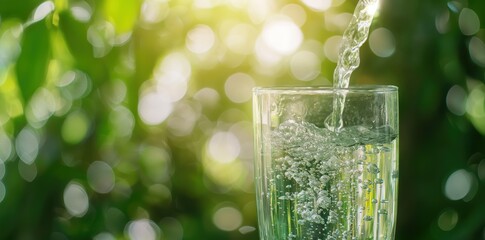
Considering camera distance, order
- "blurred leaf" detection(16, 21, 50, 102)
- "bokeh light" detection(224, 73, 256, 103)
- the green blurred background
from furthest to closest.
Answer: "bokeh light" detection(224, 73, 256, 103), the green blurred background, "blurred leaf" detection(16, 21, 50, 102)

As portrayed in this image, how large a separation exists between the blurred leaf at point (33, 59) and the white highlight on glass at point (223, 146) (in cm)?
48

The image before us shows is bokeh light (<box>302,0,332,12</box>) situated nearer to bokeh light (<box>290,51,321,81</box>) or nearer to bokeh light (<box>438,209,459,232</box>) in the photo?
bokeh light (<box>290,51,321,81</box>)

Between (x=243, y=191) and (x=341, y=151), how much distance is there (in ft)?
2.12

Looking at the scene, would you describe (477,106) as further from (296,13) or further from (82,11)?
(82,11)

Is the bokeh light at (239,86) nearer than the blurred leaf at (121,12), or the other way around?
the blurred leaf at (121,12)

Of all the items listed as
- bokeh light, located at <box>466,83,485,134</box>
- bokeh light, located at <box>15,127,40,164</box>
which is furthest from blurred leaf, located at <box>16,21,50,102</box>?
bokeh light, located at <box>466,83,485,134</box>

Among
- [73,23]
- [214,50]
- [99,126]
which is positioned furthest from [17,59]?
[214,50]

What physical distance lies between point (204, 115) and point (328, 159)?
657mm

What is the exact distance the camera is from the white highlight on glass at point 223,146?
1.47 metres

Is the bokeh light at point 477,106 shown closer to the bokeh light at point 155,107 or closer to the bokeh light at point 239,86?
A: the bokeh light at point 239,86

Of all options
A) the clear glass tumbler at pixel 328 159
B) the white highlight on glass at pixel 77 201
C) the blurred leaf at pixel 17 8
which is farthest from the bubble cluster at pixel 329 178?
the white highlight on glass at pixel 77 201

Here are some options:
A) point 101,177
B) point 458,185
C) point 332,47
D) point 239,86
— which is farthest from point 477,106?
point 101,177

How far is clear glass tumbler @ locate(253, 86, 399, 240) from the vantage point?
819 millimetres

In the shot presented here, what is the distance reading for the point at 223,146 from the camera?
1.49 metres
